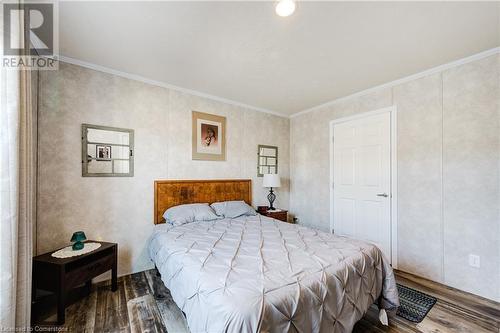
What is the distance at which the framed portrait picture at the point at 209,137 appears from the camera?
322cm

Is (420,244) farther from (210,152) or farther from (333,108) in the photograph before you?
(210,152)

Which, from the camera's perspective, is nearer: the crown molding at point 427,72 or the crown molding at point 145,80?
the crown molding at point 427,72

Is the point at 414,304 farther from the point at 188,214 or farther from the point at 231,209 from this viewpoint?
the point at 188,214

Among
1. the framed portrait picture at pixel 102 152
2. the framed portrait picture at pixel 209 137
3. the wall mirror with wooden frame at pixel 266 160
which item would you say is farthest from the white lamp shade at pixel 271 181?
the framed portrait picture at pixel 102 152

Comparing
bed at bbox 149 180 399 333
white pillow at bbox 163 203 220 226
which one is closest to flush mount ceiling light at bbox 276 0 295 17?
bed at bbox 149 180 399 333

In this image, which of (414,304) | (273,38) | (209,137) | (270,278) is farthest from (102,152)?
(414,304)

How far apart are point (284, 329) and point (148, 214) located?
227 cm

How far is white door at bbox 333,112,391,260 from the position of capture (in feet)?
9.68

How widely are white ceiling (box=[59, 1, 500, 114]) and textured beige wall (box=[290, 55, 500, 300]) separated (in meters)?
0.31

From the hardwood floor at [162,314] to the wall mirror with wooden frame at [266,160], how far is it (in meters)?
2.42

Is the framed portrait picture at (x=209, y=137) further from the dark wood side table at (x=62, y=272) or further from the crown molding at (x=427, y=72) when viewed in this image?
the crown molding at (x=427, y=72)

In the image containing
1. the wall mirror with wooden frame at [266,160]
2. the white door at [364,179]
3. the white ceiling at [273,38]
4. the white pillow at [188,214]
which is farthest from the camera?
the wall mirror with wooden frame at [266,160]

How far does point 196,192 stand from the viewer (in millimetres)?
3166

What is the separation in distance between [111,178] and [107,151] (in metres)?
0.32
